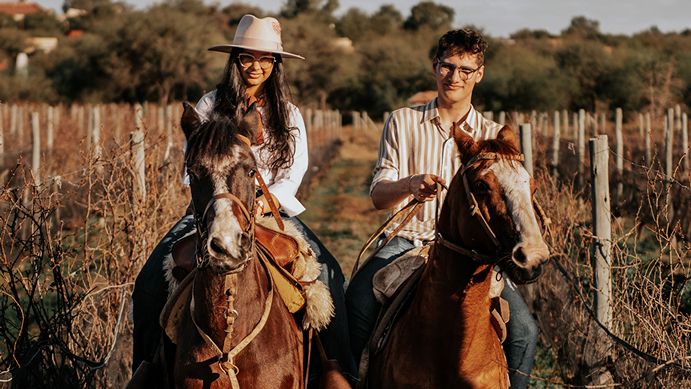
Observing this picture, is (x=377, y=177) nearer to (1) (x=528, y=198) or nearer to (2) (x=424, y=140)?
(2) (x=424, y=140)

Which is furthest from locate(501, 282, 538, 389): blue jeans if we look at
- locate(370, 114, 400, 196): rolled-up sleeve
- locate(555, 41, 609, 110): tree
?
locate(555, 41, 609, 110): tree

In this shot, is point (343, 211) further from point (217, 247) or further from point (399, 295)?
point (217, 247)

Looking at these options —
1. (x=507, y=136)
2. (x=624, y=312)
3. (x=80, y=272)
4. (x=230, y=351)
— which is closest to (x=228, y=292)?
(x=230, y=351)

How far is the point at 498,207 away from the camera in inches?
151

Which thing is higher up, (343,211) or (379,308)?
(379,308)

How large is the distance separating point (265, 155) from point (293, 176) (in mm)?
207

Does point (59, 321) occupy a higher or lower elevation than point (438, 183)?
lower

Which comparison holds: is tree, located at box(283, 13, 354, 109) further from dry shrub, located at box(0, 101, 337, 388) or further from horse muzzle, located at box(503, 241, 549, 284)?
horse muzzle, located at box(503, 241, 549, 284)

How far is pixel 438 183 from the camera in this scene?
452 cm

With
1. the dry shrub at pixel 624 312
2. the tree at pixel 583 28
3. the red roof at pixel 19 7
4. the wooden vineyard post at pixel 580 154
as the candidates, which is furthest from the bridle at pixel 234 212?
the red roof at pixel 19 7

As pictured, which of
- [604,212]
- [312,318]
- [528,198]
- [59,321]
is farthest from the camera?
[604,212]

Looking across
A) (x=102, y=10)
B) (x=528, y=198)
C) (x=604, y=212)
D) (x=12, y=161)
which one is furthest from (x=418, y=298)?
(x=102, y=10)

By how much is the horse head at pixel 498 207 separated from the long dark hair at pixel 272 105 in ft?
4.25

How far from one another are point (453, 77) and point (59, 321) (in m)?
3.30
